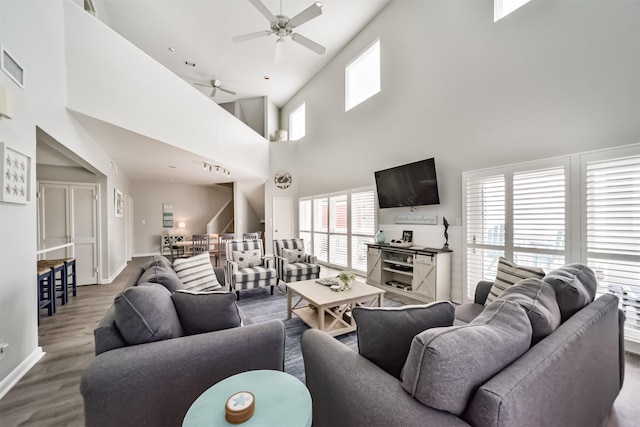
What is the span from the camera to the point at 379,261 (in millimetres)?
4496

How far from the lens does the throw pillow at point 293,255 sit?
4.64 m

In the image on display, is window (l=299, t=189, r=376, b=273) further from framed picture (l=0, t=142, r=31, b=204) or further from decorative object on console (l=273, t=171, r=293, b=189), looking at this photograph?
framed picture (l=0, t=142, r=31, b=204)

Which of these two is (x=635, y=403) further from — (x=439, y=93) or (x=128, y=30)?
(x=128, y=30)

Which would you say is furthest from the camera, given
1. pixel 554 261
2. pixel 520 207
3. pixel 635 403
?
pixel 520 207

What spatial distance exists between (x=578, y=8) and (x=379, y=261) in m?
3.84

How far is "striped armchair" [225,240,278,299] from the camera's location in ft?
12.5

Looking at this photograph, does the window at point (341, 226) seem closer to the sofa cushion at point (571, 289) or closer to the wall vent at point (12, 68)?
the sofa cushion at point (571, 289)

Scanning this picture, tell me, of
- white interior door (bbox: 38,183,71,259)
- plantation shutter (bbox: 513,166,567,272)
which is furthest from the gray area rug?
white interior door (bbox: 38,183,71,259)

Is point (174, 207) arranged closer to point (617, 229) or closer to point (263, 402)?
point (263, 402)

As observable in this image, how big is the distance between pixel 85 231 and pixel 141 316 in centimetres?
471

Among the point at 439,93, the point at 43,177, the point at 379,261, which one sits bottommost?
the point at 379,261

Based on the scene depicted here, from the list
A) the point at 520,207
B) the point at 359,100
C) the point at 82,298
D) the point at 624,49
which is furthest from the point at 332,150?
the point at 82,298

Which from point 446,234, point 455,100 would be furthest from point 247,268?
point 455,100

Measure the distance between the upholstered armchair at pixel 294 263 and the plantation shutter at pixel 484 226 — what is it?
2.36 meters
